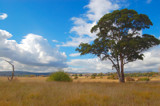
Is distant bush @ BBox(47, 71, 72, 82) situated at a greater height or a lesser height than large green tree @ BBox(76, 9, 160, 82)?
lesser

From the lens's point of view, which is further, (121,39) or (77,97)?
(121,39)

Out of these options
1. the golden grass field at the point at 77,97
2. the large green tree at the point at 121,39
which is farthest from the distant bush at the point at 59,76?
the golden grass field at the point at 77,97

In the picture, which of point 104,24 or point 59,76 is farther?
point 59,76

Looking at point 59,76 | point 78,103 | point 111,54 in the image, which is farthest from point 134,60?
point 78,103

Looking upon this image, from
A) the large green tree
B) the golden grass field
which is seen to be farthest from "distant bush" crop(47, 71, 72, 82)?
the golden grass field

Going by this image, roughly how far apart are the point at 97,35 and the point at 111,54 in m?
4.54

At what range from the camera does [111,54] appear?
768 inches

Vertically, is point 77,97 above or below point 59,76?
above

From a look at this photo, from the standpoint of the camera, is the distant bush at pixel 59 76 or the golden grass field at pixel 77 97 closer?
the golden grass field at pixel 77 97

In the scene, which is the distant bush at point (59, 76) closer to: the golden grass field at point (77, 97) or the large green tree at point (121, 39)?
the large green tree at point (121, 39)

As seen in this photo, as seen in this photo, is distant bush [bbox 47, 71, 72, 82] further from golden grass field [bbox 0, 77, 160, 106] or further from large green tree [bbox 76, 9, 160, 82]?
golden grass field [bbox 0, 77, 160, 106]

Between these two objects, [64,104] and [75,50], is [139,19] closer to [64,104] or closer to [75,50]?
[75,50]

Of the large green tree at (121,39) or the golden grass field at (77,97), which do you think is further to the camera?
the large green tree at (121,39)

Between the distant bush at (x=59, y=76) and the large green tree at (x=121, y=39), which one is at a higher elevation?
the large green tree at (x=121, y=39)
